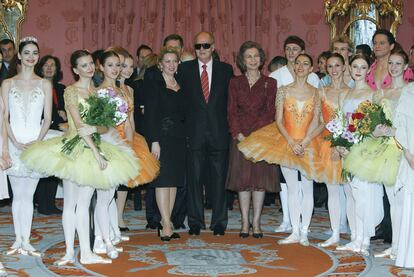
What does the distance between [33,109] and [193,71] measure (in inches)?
63.3

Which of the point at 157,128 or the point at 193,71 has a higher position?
the point at 193,71

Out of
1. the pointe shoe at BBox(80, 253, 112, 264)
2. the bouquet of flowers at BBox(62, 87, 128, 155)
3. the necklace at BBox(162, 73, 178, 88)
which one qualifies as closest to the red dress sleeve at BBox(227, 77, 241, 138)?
the necklace at BBox(162, 73, 178, 88)

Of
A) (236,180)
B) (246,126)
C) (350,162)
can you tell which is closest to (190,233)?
(236,180)

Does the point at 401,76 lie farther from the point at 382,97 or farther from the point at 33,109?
the point at 33,109

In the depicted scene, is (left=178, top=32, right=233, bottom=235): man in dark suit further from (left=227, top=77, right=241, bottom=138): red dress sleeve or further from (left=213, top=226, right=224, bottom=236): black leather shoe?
(left=227, top=77, right=241, bottom=138): red dress sleeve

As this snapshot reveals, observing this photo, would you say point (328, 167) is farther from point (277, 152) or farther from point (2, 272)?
point (2, 272)

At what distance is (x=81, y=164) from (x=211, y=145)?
5.77ft

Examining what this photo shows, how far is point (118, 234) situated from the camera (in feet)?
22.2

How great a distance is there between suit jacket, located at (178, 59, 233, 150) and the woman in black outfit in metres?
0.18

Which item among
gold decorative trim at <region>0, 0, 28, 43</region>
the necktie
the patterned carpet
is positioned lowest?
the patterned carpet

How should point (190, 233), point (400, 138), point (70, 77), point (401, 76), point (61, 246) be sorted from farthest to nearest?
1. point (70, 77)
2. point (190, 233)
3. point (61, 246)
4. point (401, 76)
5. point (400, 138)

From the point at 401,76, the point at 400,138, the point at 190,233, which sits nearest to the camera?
the point at 400,138

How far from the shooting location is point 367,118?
19.6ft

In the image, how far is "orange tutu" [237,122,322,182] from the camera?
662cm
